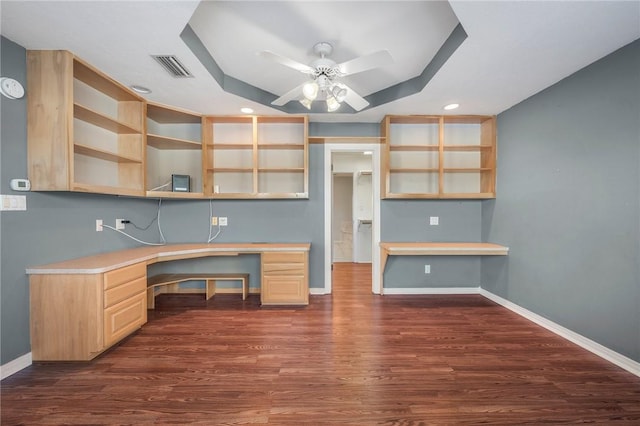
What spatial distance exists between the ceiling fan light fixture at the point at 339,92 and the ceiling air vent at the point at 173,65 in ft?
4.40

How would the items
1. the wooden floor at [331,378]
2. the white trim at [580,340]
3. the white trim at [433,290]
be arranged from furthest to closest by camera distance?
the white trim at [433,290] < the white trim at [580,340] < the wooden floor at [331,378]

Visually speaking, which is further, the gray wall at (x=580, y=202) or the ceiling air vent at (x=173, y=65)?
the ceiling air vent at (x=173, y=65)

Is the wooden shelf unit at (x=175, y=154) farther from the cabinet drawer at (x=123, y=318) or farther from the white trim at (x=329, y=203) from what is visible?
the white trim at (x=329, y=203)

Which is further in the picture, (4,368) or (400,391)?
(4,368)

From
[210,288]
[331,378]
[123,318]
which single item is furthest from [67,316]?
[331,378]

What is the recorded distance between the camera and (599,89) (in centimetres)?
204

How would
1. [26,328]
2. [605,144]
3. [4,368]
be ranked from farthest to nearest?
[605,144] < [26,328] < [4,368]

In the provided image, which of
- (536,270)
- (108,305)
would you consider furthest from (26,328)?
(536,270)

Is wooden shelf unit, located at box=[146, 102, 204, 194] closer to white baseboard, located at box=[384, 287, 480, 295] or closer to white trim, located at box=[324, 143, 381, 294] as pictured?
white trim, located at box=[324, 143, 381, 294]

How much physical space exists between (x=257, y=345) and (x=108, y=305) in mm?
1268

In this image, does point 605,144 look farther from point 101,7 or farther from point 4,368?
point 4,368

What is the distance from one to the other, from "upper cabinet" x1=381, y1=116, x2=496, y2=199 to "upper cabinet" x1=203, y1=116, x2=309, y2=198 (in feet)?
4.14

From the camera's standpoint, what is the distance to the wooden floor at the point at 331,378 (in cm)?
145

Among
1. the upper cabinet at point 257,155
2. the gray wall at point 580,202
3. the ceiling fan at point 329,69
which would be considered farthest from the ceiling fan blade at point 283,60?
the gray wall at point 580,202
